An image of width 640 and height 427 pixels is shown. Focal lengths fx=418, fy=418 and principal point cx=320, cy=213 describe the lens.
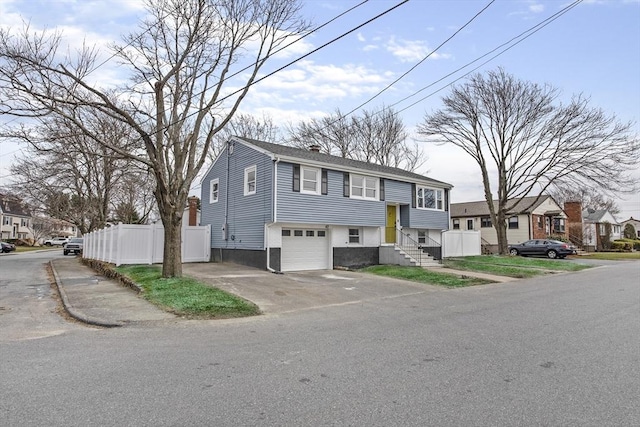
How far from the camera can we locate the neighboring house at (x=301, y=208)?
60.4ft

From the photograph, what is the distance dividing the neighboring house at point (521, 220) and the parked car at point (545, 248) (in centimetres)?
364

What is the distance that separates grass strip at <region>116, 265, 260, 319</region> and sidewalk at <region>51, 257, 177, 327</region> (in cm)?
32

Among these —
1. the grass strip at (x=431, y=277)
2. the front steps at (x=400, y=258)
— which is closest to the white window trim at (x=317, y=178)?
the grass strip at (x=431, y=277)

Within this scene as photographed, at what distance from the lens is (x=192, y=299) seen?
1014cm

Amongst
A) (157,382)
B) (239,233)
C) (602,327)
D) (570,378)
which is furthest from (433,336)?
(239,233)

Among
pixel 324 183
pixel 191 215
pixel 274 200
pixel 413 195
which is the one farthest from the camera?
pixel 191 215

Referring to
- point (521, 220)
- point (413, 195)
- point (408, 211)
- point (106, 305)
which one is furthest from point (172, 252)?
point (521, 220)

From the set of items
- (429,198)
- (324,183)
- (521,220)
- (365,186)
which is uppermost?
(365,186)

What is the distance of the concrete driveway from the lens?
433 inches

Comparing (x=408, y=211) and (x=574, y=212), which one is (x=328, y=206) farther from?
(x=574, y=212)

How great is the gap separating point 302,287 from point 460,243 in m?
20.3

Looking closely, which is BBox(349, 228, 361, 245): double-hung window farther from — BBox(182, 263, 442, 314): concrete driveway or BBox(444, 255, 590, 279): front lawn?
BBox(444, 255, 590, 279): front lawn

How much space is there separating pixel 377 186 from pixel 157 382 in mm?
18602

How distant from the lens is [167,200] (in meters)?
13.7
